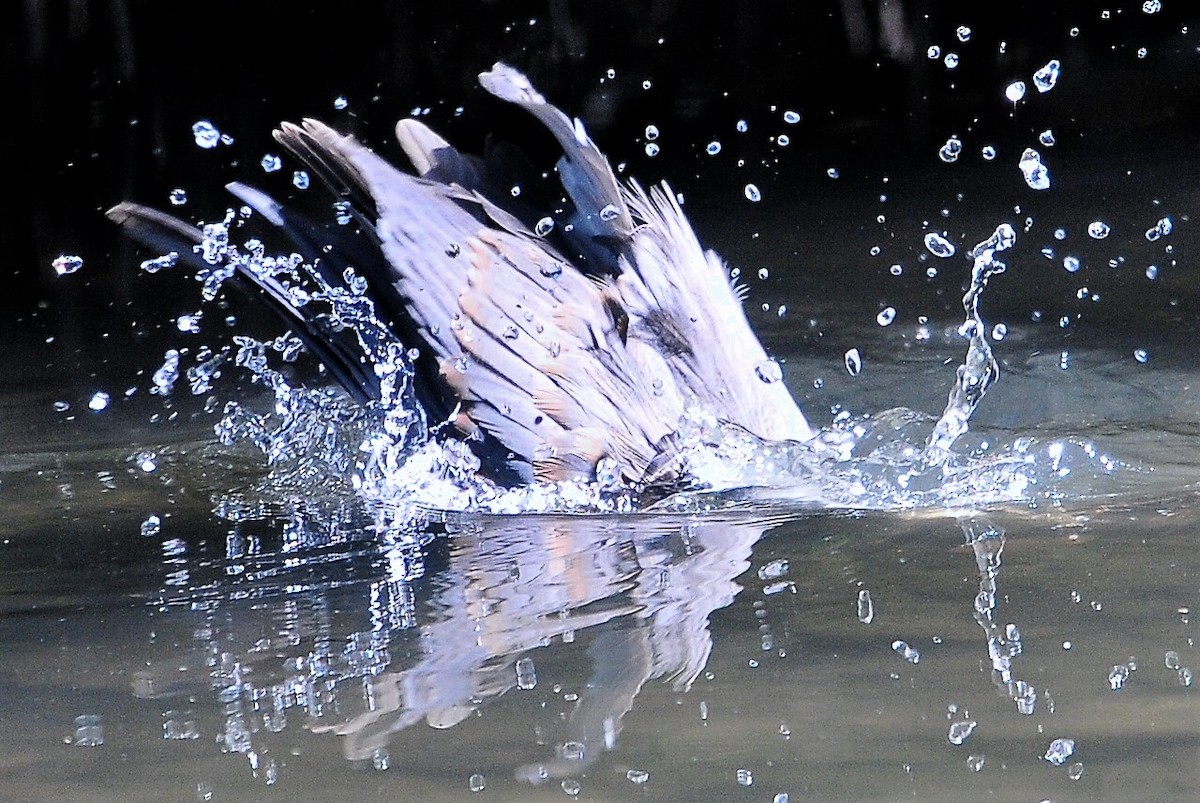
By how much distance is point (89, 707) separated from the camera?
200 centimetres

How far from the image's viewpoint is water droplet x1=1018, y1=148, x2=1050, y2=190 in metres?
7.94

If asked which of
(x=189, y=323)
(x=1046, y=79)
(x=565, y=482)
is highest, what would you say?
(x=1046, y=79)

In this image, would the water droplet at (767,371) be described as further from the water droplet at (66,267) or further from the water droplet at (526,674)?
the water droplet at (66,267)

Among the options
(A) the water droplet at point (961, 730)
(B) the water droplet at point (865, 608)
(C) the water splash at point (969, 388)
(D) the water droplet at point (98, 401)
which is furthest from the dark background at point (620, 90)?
(A) the water droplet at point (961, 730)

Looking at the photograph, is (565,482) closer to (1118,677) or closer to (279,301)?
(279,301)

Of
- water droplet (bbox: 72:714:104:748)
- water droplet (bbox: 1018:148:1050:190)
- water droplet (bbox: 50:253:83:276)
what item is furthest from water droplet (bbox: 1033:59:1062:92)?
water droplet (bbox: 72:714:104:748)

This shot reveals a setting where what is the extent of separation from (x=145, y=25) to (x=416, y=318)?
6.79 metres

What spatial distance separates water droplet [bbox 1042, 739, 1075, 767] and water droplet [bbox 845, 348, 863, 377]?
3.23 metres

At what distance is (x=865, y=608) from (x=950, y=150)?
22.7 ft

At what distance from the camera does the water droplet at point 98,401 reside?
193 inches

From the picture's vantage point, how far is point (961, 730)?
5.82 ft

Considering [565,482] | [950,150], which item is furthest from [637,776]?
[950,150]

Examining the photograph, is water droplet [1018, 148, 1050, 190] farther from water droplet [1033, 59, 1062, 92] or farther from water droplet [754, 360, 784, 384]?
water droplet [754, 360, 784, 384]

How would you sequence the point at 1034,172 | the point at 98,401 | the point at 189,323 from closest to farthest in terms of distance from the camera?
the point at 98,401
the point at 189,323
the point at 1034,172
